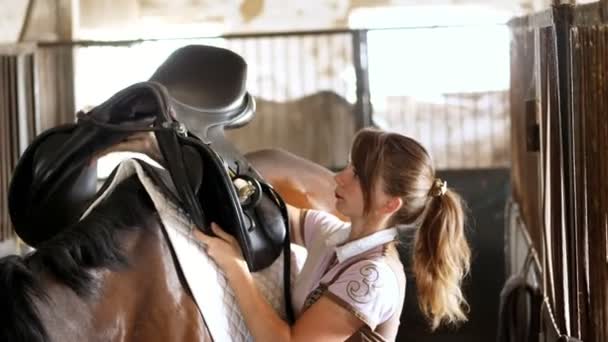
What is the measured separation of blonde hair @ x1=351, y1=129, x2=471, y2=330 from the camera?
5.42ft

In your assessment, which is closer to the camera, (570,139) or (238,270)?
(238,270)

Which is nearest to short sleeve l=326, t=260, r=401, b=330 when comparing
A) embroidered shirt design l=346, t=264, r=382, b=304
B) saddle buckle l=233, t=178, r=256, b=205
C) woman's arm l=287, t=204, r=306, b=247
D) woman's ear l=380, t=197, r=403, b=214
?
embroidered shirt design l=346, t=264, r=382, b=304

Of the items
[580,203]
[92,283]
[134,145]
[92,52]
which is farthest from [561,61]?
[92,52]

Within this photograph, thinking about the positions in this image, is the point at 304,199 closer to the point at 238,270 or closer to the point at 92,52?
the point at 238,270

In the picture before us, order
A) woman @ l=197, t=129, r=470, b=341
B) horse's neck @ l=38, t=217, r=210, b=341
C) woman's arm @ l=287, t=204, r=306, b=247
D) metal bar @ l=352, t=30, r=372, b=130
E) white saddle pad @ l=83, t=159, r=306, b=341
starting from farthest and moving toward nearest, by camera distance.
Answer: metal bar @ l=352, t=30, r=372, b=130
woman's arm @ l=287, t=204, r=306, b=247
woman @ l=197, t=129, r=470, b=341
white saddle pad @ l=83, t=159, r=306, b=341
horse's neck @ l=38, t=217, r=210, b=341

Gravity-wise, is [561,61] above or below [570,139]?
above

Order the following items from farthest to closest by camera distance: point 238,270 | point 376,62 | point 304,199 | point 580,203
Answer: point 376,62 < point 304,199 < point 580,203 < point 238,270

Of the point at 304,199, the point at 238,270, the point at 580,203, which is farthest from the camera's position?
the point at 304,199

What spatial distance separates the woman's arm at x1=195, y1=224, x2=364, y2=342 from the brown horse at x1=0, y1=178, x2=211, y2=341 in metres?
0.10

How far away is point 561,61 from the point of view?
1.64 m

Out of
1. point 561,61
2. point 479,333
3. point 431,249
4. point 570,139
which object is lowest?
point 479,333

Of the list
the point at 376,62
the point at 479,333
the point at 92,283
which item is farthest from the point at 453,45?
the point at 92,283

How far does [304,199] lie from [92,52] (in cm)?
380

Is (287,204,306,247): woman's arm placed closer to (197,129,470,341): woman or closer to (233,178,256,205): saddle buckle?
(197,129,470,341): woman
